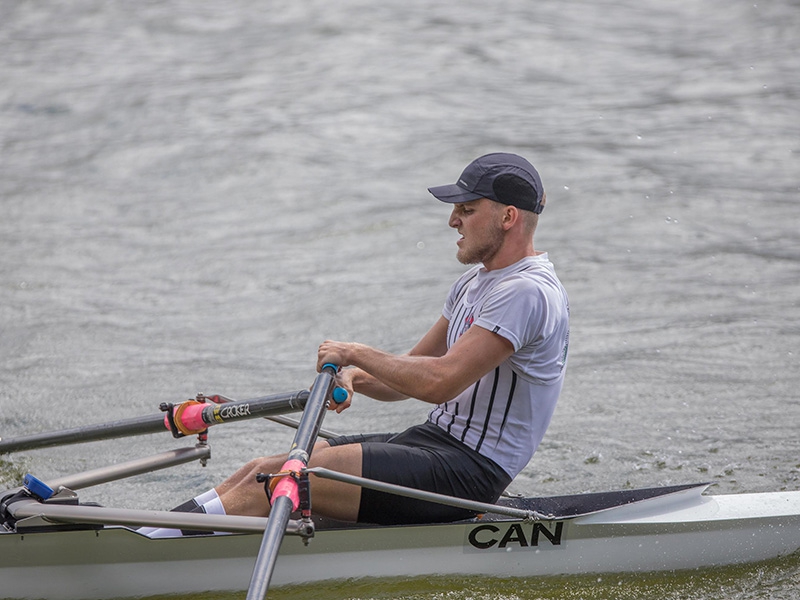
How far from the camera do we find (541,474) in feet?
20.4

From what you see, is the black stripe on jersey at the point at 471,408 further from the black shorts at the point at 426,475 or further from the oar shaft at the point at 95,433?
the oar shaft at the point at 95,433

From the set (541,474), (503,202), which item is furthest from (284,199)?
(503,202)

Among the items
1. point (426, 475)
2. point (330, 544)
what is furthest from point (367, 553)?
point (426, 475)

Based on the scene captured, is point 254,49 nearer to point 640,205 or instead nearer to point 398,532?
point 640,205

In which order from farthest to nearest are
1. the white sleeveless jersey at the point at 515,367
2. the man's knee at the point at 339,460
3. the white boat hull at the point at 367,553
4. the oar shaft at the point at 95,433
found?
the oar shaft at the point at 95,433 → the white boat hull at the point at 367,553 → the man's knee at the point at 339,460 → the white sleeveless jersey at the point at 515,367

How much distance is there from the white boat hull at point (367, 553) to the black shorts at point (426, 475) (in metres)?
0.06

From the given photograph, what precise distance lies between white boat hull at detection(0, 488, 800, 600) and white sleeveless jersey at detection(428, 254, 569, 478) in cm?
42

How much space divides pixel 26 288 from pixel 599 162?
7607 millimetres

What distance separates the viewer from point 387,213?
11.9m

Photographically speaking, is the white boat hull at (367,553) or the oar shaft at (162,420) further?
the oar shaft at (162,420)

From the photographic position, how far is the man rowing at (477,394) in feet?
12.9

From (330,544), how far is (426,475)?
1.77ft

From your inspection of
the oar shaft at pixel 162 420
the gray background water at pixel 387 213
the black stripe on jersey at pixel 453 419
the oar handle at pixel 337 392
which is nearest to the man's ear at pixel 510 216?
the black stripe on jersey at pixel 453 419

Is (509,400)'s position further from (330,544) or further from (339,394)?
(330,544)
